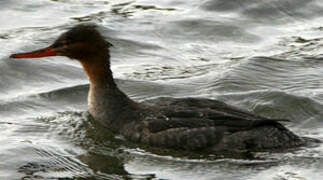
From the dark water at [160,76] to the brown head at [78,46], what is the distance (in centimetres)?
87

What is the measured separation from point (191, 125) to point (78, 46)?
1.79 meters

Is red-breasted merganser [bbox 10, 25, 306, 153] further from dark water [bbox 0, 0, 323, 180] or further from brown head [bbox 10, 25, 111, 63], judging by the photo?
dark water [bbox 0, 0, 323, 180]

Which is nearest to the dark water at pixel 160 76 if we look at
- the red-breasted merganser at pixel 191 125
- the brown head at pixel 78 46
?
the red-breasted merganser at pixel 191 125

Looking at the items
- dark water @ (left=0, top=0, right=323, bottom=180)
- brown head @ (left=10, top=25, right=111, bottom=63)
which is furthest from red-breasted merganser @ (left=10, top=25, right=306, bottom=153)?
dark water @ (left=0, top=0, right=323, bottom=180)

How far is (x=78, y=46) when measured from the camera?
9.91 metres

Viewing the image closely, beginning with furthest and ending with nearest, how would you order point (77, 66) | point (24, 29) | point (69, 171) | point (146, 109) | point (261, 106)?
point (24, 29) < point (77, 66) < point (261, 106) < point (146, 109) < point (69, 171)

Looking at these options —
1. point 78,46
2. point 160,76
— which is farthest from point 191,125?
point 160,76

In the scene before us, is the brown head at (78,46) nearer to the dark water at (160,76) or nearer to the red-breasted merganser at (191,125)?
the red-breasted merganser at (191,125)

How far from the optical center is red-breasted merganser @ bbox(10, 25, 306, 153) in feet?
30.2

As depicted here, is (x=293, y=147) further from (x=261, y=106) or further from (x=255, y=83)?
A: (x=255, y=83)

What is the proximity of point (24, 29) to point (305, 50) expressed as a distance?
4663mm

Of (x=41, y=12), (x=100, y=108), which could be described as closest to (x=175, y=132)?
(x=100, y=108)

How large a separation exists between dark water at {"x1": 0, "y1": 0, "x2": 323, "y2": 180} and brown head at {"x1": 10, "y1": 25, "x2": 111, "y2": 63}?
2.86ft

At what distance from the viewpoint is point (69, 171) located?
A: 8.75 meters
